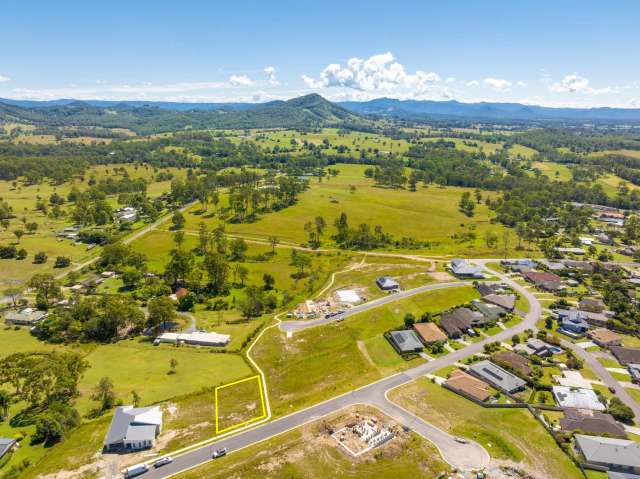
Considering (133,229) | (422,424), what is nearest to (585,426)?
(422,424)

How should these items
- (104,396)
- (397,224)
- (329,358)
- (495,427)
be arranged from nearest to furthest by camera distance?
(495,427) < (104,396) < (329,358) < (397,224)

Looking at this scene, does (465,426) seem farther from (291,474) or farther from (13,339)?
(13,339)

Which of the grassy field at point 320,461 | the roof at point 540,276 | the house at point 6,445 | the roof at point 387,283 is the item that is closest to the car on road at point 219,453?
the grassy field at point 320,461

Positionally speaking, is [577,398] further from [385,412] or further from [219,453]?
[219,453]

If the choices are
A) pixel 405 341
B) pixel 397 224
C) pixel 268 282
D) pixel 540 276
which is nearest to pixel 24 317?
pixel 268 282

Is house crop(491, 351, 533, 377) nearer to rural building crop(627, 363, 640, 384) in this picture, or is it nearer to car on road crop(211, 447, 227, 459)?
rural building crop(627, 363, 640, 384)

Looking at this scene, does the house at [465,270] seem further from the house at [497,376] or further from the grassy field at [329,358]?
the house at [497,376]
